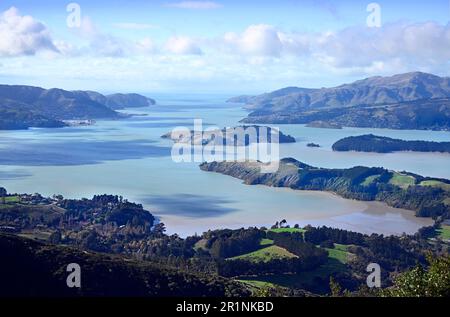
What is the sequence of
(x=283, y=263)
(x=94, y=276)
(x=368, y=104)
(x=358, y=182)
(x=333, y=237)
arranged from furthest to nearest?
(x=368, y=104) → (x=358, y=182) → (x=333, y=237) → (x=283, y=263) → (x=94, y=276)

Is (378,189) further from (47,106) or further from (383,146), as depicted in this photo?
(47,106)

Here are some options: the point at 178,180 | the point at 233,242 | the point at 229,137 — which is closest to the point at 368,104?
the point at 229,137

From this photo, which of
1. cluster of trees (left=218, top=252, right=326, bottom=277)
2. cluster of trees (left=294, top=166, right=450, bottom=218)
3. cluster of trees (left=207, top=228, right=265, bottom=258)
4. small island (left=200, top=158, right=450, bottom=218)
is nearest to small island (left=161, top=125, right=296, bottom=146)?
small island (left=200, top=158, right=450, bottom=218)

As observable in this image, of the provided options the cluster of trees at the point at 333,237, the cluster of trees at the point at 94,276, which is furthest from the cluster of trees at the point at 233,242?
the cluster of trees at the point at 94,276

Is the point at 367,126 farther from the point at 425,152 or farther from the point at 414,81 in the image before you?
the point at 414,81

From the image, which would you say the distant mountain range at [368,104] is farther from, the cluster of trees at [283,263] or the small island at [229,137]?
the cluster of trees at [283,263]
